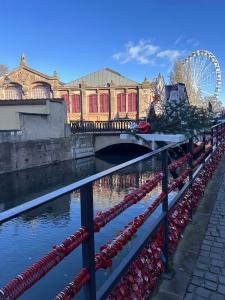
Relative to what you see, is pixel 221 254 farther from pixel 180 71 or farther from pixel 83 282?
pixel 180 71

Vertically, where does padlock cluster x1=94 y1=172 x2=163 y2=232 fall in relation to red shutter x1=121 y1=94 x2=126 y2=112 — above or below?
below

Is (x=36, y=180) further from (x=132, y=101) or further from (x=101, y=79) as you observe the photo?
(x=101, y=79)

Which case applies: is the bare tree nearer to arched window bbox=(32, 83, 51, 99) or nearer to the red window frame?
arched window bbox=(32, 83, 51, 99)

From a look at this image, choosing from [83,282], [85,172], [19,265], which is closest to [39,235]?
[19,265]

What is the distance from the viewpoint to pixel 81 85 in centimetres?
3950

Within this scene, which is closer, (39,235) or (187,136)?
(187,136)

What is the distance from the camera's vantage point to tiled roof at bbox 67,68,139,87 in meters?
41.2

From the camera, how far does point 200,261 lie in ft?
9.46

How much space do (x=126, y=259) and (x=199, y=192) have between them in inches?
109

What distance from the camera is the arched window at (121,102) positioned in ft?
128

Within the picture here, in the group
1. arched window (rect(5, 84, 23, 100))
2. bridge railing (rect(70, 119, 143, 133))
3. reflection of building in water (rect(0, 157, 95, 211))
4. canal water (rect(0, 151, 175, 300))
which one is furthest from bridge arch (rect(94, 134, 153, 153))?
arched window (rect(5, 84, 23, 100))

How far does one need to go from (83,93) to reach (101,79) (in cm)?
512

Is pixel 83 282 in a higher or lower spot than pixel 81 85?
lower

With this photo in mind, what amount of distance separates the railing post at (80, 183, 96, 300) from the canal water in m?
1.65
